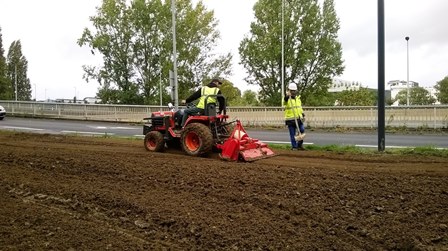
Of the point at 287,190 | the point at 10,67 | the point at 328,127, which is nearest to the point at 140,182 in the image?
the point at 287,190

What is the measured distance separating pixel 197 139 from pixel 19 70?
87170mm

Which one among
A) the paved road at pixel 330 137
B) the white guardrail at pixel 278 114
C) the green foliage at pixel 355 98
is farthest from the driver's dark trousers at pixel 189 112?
the green foliage at pixel 355 98

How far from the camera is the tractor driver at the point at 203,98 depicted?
9.12m

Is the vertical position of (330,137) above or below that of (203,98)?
below

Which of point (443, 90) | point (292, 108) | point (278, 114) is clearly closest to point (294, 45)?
point (278, 114)

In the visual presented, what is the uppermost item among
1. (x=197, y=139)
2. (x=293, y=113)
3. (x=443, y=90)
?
(x=443, y=90)

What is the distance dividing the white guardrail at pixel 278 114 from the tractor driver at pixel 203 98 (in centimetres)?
1239

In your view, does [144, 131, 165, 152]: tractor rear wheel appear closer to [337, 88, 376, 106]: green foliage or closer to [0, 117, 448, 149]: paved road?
[0, 117, 448, 149]: paved road

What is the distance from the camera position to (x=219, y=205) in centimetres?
511

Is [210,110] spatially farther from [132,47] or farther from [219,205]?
[132,47]

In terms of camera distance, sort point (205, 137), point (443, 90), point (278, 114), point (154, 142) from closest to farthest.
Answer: point (205, 137), point (154, 142), point (278, 114), point (443, 90)

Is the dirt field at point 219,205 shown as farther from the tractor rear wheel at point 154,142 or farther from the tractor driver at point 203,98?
the tractor rear wheel at point 154,142

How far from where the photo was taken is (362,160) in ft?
28.0

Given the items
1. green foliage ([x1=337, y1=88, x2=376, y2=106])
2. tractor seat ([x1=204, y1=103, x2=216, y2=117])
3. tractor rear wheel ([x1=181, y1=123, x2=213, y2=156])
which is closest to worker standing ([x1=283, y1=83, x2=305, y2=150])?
tractor seat ([x1=204, y1=103, x2=216, y2=117])
